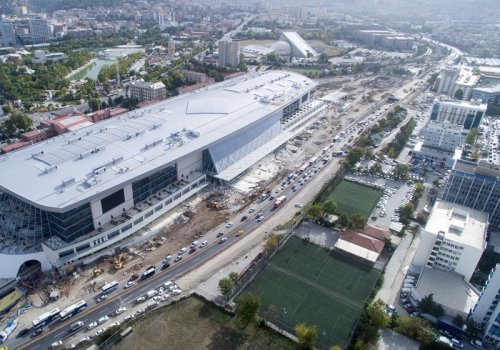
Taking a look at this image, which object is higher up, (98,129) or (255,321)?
(98,129)

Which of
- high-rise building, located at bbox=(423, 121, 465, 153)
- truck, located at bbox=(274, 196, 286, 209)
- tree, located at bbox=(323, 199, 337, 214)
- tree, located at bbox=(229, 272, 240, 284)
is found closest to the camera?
tree, located at bbox=(229, 272, 240, 284)

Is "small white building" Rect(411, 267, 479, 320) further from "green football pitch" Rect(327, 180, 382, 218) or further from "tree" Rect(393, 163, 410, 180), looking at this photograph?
"tree" Rect(393, 163, 410, 180)

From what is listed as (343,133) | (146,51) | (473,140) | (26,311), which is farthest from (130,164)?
(146,51)

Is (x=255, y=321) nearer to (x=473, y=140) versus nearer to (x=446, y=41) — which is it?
(x=473, y=140)

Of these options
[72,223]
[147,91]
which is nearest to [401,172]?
[72,223]

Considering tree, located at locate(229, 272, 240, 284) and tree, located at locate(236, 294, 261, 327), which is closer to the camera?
tree, located at locate(236, 294, 261, 327)

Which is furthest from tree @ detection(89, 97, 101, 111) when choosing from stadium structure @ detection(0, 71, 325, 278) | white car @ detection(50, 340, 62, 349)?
white car @ detection(50, 340, 62, 349)
